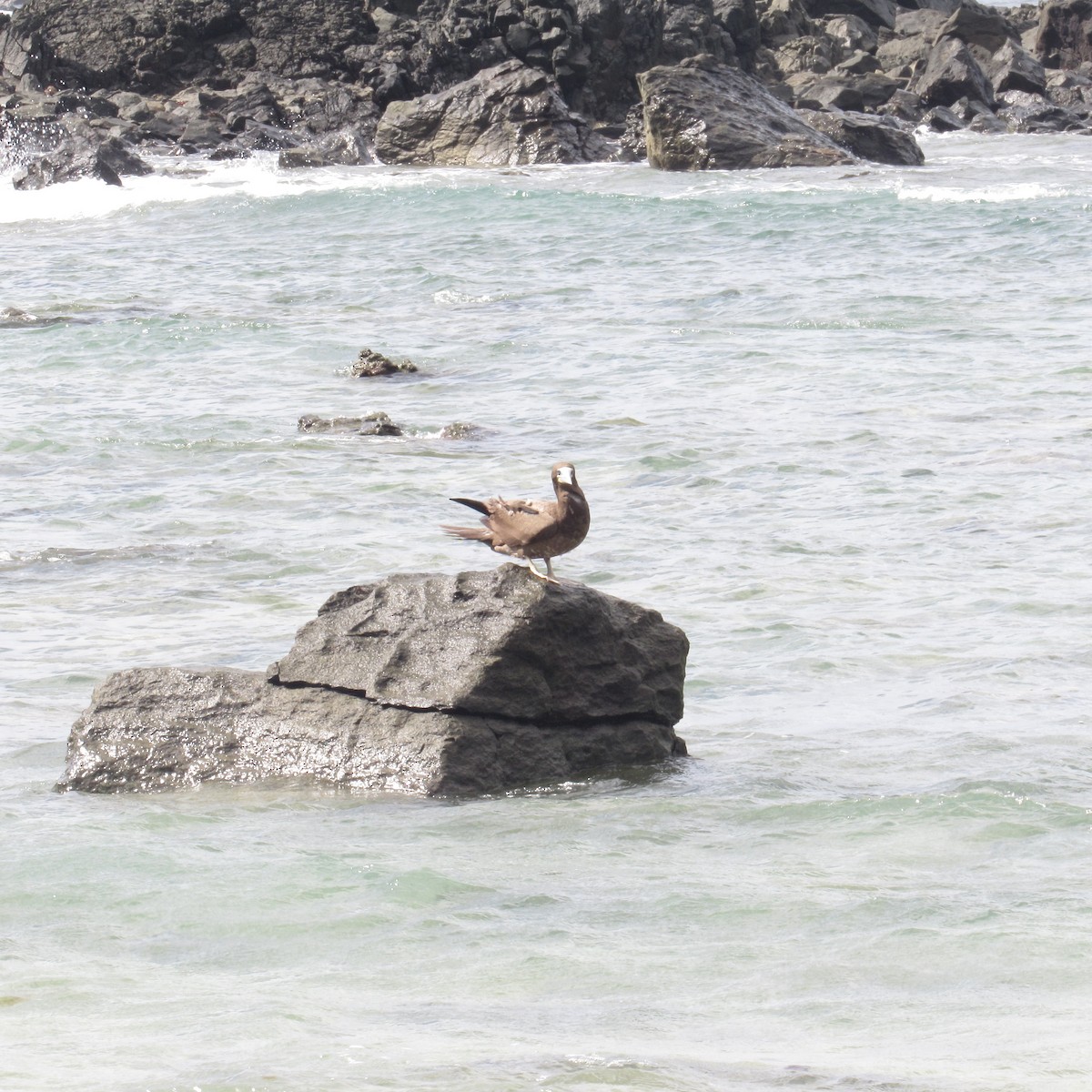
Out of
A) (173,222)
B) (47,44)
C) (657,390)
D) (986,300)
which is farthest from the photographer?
(47,44)

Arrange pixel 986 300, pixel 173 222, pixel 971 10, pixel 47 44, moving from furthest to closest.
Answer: pixel 971 10 → pixel 47 44 → pixel 173 222 → pixel 986 300

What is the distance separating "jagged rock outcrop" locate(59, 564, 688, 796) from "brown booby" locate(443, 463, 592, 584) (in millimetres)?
147

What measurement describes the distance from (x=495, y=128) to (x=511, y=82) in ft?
3.59

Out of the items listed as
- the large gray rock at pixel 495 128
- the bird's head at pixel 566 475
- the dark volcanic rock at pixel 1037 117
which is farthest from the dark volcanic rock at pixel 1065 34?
the bird's head at pixel 566 475

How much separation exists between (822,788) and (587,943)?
178 cm

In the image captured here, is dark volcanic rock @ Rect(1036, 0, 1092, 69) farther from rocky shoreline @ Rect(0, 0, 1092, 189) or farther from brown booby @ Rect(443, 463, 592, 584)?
brown booby @ Rect(443, 463, 592, 584)

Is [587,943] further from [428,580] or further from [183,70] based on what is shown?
[183,70]

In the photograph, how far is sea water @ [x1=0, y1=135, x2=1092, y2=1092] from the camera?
4332mm

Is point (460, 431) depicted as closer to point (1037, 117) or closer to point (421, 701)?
point (421, 701)

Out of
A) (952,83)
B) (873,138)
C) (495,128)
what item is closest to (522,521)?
(873,138)

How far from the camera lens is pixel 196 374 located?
15.9 meters

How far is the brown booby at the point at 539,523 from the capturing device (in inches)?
236

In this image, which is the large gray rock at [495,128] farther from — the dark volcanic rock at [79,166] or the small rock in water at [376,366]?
the small rock in water at [376,366]

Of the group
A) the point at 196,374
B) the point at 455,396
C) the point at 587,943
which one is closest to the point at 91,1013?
the point at 587,943
